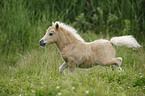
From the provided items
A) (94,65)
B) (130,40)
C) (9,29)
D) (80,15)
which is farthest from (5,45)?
(130,40)

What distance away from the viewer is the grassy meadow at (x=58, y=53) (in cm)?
480

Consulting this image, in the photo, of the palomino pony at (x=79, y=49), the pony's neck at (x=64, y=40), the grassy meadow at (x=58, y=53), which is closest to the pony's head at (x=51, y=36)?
the palomino pony at (x=79, y=49)

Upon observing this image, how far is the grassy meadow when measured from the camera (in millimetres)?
4801

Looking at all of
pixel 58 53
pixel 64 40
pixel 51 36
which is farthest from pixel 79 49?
pixel 58 53

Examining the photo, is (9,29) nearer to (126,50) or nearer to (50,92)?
(126,50)

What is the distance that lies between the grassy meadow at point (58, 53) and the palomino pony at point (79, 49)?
0.27 meters

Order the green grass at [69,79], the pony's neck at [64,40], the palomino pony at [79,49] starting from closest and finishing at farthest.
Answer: the green grass at [69,79] < the palomino pony at [79,49] < the pony's neck at [64,40]

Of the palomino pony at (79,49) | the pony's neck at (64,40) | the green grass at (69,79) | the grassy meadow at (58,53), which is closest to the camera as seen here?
the green grass at (69,79)

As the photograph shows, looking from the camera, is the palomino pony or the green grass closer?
the green grass

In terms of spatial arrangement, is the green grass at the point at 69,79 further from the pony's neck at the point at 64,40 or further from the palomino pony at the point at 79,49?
the pony's neck at the point at 64,40

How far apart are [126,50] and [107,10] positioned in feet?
11.0

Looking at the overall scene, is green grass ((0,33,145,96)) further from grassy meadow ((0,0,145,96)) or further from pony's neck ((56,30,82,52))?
pony's neck ((56,30,82,52))

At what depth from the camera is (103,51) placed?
5816mm

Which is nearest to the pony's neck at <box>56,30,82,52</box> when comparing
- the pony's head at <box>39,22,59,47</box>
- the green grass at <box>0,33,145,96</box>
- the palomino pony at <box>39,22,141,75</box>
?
the palomino pony at <box>39,22,141,75</box>
